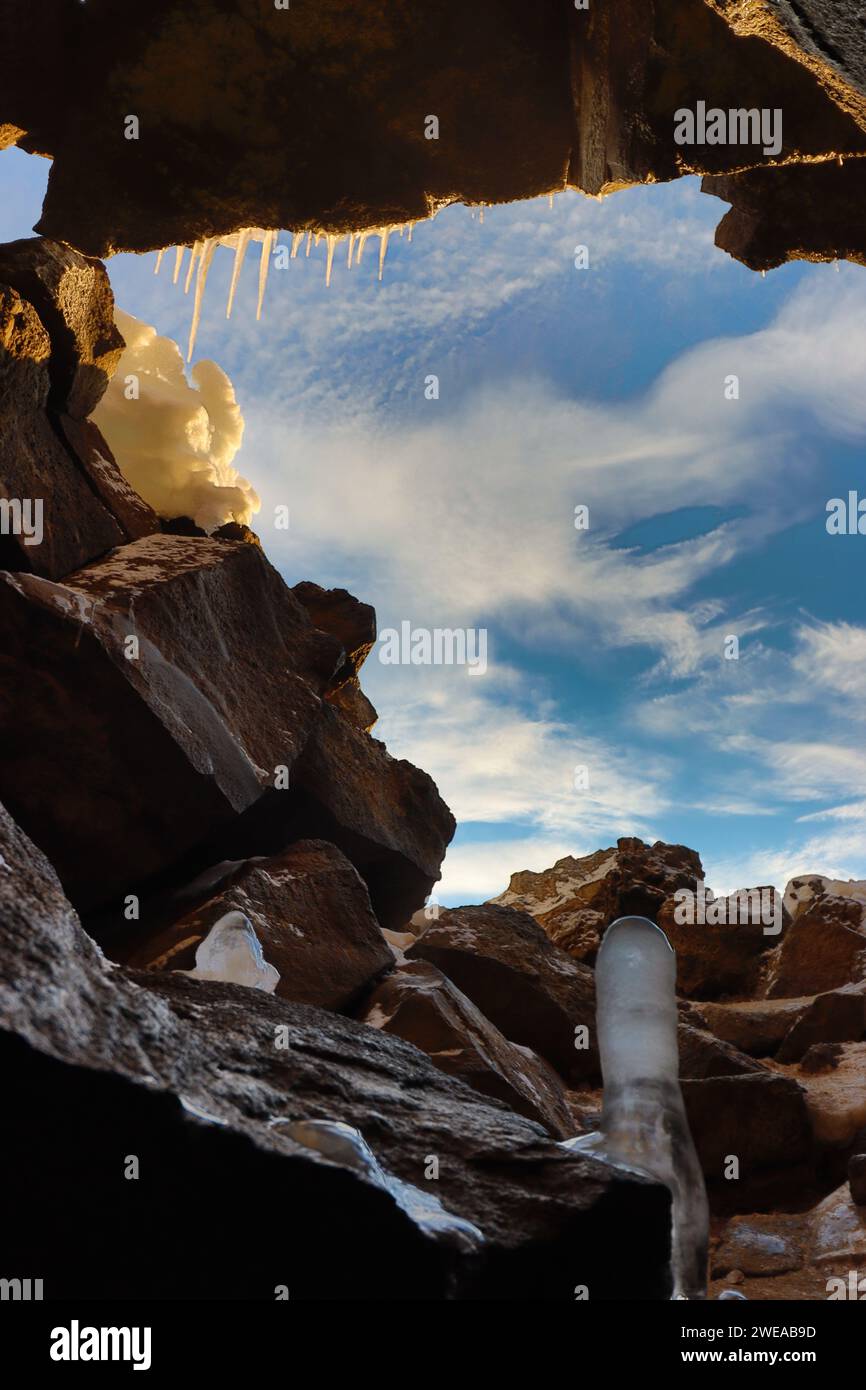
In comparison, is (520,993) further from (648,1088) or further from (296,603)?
(648,1088)

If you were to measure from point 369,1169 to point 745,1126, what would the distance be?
601 centimetres

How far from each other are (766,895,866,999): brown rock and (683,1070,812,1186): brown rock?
4.31 meters

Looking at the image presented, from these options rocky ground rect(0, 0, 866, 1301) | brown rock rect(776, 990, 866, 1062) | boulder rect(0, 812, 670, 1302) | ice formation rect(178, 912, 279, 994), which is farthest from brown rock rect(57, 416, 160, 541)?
brown rock rect(776, 990, 866, 1062)

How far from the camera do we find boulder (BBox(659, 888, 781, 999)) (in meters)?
13.1

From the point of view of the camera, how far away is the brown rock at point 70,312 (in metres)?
8.56

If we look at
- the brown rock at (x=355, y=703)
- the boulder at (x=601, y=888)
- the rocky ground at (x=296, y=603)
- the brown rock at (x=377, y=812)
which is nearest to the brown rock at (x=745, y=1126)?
the rocky ground at (x=296, y=603)

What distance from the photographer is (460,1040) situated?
713cm

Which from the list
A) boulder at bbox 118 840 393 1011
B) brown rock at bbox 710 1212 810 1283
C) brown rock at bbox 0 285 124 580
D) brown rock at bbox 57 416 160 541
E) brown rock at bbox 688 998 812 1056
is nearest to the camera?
brown rock at bbox 710 1212 810 1283

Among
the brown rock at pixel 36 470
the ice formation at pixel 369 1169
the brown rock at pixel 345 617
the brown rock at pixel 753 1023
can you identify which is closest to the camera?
the ice formation at pixel 369 1169

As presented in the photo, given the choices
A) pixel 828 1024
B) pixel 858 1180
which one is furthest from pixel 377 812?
pixel 858 1180

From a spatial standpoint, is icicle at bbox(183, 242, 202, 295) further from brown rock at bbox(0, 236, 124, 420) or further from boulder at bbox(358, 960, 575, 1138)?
boulder at bbox(358, 960, 575, 1138)

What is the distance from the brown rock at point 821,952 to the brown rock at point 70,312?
10.0 meters

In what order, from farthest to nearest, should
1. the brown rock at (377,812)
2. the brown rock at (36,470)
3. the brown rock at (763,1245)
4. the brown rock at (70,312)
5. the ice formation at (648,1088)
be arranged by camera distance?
the brown rock at (377,812) → the brown rock at (70,312) → the brown rock at (36,470) → the brown rock at (763,1245) → the ice formation at (648,1088)

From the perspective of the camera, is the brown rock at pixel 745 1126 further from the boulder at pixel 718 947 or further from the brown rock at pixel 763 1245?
the boulder at pixel 718 947
